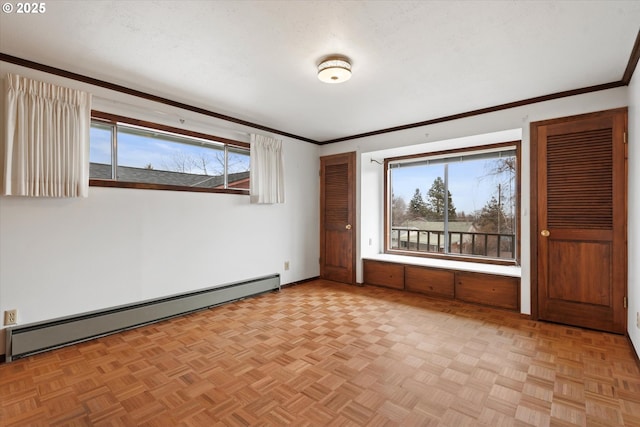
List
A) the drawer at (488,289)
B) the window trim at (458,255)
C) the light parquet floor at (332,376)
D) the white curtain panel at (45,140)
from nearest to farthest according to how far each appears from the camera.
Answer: the light parquet floor at (332,376)
the white curtain panel at (45,140)
the drawer at (488,289)
the window trim at (458,255)

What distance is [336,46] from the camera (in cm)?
225

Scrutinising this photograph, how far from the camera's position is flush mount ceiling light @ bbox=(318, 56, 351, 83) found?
2408 mm

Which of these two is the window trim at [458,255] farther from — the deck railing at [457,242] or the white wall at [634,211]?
the white wall at [634,211]

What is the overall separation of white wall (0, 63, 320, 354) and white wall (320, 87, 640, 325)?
3.94 feet

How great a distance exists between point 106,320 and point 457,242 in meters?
4.49

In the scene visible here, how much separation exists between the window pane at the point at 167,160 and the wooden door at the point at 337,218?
6.25 ft

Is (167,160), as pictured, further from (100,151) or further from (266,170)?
(266,170)

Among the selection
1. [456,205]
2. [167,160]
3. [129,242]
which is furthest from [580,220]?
[129,242]

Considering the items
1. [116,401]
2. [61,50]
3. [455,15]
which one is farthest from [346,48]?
[116,401]

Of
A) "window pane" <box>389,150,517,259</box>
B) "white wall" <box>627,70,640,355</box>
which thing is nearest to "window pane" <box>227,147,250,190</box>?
"window pane" <box>389,150,517,259</box>

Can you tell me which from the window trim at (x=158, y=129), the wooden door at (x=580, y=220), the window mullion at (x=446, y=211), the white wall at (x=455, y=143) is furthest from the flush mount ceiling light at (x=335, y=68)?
the window mullion at (x=446, y=211)

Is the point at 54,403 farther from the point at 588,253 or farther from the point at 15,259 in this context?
the point at 588,253

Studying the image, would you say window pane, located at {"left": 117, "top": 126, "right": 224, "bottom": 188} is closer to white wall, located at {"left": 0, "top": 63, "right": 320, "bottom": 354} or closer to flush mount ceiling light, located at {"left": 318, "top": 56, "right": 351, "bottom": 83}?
white wall, located at {"left": 0, "top": 63, "right": 320, "bottom": 354}

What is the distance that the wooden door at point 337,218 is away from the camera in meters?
4.89
